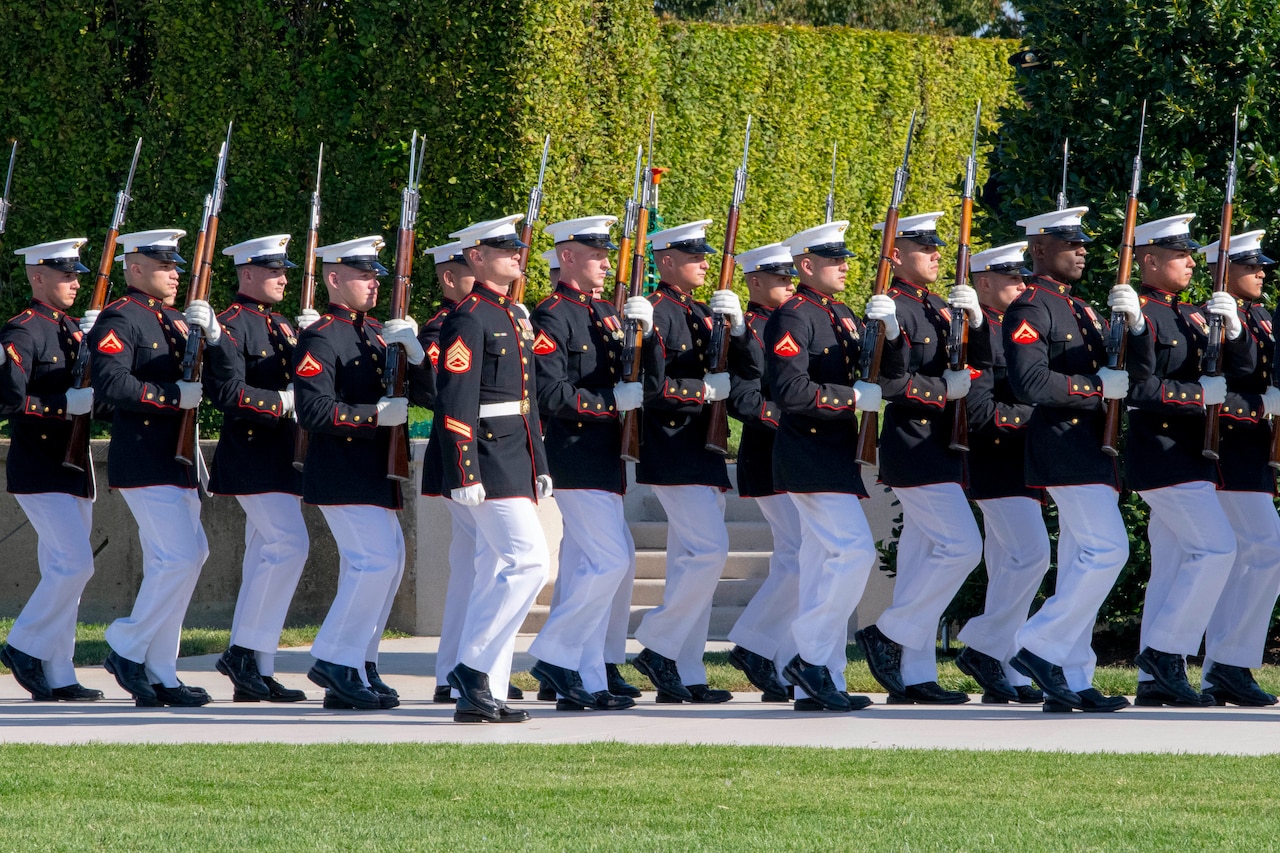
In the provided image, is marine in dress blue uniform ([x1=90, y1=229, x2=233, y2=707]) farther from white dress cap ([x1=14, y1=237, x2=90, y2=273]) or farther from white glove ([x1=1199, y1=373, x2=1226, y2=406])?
white glove ([x1=1199, y1=373, x2=1226, y2=406])

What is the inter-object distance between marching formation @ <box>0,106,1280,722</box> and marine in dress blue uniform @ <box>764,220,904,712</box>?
16 mm

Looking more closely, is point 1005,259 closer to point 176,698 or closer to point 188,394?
point 188,394

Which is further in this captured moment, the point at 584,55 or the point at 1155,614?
the point at 584,55

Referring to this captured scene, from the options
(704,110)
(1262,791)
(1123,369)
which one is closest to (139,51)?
(704,110)

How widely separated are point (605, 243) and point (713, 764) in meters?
2.95

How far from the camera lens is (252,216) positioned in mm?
15758

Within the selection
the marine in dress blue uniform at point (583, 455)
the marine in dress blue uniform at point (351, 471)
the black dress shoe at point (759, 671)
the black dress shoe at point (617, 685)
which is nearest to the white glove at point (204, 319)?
the marine in dress blue uniform at point (351, 471)

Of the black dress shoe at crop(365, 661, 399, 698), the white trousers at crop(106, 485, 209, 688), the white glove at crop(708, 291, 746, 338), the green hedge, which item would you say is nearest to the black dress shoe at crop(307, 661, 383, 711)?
the black dress shoe at crop(365, 661, 399, 698)

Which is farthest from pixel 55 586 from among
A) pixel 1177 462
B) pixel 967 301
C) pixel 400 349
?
pixel 1177 462

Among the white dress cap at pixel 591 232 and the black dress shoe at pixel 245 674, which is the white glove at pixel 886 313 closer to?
the white dress cap at pixel 591 232

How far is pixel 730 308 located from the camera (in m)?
9.32

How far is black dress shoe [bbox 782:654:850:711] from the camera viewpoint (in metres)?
9.02

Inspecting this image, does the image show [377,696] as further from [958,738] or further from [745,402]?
[958,738]

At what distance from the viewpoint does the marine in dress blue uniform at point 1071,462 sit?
8930 millimetres
